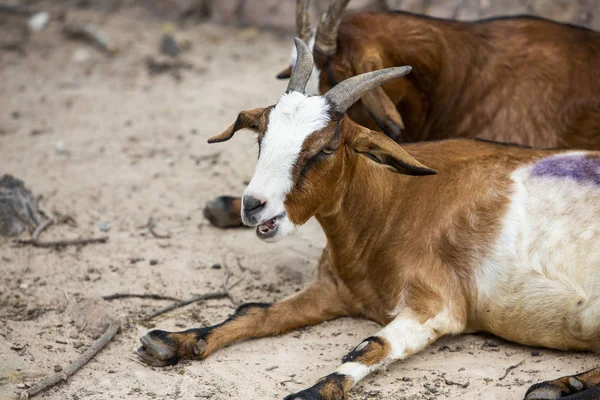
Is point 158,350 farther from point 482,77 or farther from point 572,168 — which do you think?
point 482,77

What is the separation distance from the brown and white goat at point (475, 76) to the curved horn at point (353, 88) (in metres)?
1.16

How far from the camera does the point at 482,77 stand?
5973mm

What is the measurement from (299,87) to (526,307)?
162cm

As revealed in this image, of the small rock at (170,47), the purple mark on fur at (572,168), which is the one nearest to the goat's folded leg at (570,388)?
Result: the purple mark on fur at (572,168)

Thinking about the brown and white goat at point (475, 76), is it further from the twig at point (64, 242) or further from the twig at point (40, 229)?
the twig at point (40, 229)

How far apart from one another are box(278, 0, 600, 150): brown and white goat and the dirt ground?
1.17 metres

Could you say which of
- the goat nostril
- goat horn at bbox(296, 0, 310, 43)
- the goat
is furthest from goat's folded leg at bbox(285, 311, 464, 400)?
goat horn at bbox(296, 0, 310, 43)

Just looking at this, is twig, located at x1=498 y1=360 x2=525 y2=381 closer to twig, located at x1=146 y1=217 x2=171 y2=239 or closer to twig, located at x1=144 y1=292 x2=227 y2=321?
twig, located at x1=144 y1=292 x2=227 y2=321

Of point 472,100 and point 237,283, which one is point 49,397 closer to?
point 237,283

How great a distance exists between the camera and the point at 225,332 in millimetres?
4738

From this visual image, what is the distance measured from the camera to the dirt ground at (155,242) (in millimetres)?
4387

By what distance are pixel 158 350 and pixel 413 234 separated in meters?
1.47

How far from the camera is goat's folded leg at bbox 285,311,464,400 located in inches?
162

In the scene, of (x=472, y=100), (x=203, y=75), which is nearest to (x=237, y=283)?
(x=472, y=100)
